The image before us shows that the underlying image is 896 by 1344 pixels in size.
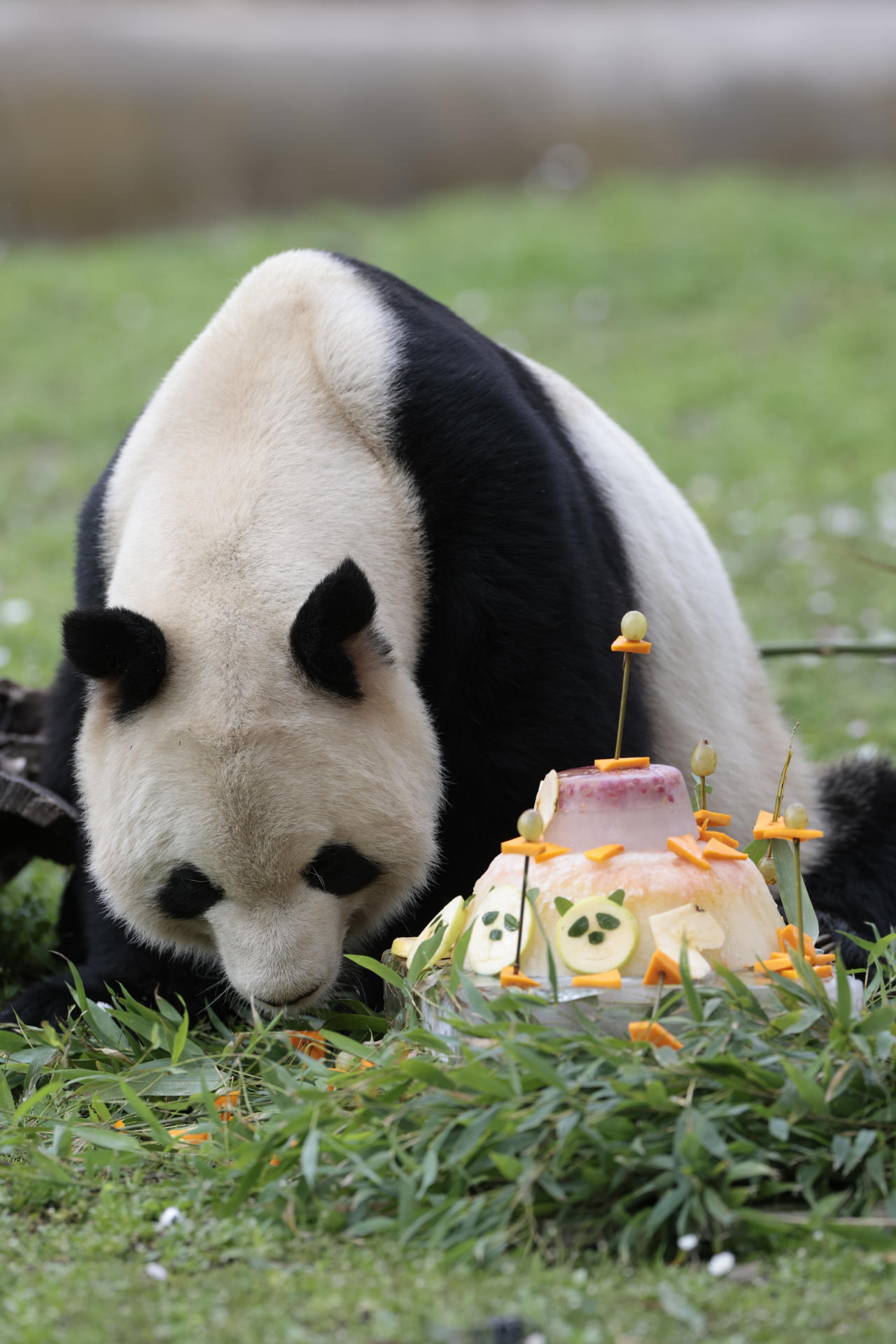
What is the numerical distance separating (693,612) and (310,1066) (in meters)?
1.81

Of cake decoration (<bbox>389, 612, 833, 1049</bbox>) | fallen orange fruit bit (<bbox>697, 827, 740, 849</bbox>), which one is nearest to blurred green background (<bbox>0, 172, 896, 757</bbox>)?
fallen orange fruit bit (<bbox>697, 827, 740, 849</bbox>)

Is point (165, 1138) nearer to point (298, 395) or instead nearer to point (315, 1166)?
point (315, 1166)

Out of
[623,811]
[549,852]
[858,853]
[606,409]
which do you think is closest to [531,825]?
[549,852]

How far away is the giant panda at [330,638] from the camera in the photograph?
8.87ft

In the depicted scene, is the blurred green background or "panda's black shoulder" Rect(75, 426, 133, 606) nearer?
"panda's black shoulder" Rect(75, 426, 133, 606)

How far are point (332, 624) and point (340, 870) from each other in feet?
1.67

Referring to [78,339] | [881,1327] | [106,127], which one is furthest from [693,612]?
[106,127]

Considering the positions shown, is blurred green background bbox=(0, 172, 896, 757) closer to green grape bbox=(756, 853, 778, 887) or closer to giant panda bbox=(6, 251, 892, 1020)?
giant panda bbox=(6, 251, 892, 1020)

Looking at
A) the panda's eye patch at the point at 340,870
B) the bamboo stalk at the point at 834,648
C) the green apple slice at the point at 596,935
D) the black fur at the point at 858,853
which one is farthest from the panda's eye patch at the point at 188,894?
the bamboo stalk at the point at 834,648

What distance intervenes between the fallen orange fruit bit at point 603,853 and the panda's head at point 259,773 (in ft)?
1.67

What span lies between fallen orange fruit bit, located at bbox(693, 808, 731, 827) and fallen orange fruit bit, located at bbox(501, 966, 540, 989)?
0.49 meters

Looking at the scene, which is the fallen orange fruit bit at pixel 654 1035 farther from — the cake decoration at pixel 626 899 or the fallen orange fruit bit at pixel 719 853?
the fallen orange fruit bit at pixel 719 853

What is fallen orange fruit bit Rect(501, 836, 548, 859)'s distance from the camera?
2512 millimetres

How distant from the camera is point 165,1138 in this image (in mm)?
2441
